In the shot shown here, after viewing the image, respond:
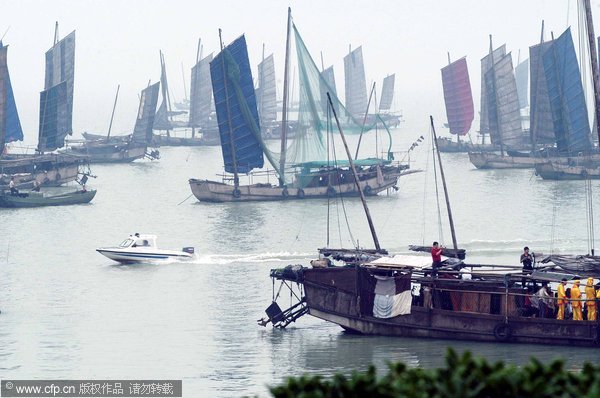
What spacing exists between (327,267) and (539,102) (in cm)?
6065

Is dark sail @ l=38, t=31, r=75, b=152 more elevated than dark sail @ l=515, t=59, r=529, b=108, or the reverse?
dark sail @ l=515, t=59, r=529, b=108

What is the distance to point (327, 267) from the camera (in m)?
38.6

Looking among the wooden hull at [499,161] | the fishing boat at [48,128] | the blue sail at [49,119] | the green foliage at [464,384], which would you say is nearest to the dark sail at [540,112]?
the wooden hull at [499,161]

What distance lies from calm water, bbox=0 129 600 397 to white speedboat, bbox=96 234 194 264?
55 centimetres

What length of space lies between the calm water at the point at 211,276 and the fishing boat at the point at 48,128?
161 inches

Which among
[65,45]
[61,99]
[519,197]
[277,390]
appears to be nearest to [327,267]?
[277,390]

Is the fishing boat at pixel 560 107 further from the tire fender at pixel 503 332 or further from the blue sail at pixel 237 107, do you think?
the tire fender at pixel 503 332

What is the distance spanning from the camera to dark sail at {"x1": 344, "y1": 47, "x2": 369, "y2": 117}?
161125mm

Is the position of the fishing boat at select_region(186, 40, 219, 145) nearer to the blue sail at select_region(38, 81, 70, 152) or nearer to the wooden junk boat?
the blue sail at select_region(38, 81, 70, 152)

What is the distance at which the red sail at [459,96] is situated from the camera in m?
118

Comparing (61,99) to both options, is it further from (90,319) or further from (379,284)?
(379,284)

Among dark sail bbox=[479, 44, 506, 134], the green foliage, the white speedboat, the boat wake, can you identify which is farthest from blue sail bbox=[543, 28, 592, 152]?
the green foliage


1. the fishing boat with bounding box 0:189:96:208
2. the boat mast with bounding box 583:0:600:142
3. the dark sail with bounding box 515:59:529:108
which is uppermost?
the dark sail with bounding box 515:59:529:108

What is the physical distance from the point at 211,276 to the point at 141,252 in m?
4.06
